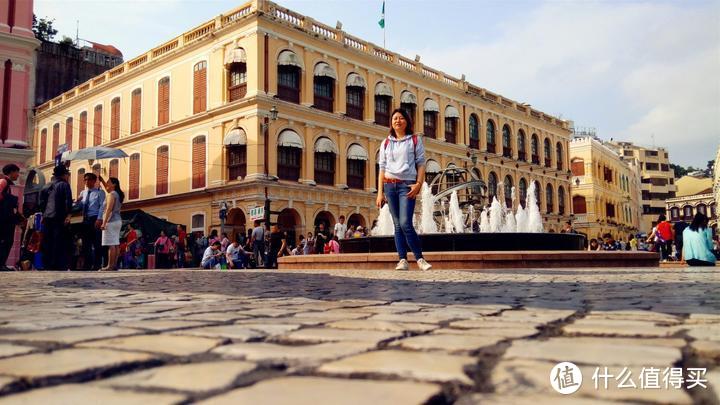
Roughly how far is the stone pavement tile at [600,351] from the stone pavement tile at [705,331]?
0.42 ft

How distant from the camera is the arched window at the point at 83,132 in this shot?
33.0m

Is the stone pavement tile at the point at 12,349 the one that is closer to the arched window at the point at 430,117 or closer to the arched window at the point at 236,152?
the arched window at the point at 236,152

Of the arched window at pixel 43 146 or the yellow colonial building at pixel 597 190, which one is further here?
the yellow colonial building at pixel 597 190

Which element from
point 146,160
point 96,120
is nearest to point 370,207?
point 146,160

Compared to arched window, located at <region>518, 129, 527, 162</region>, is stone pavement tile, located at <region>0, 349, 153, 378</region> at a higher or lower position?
lower

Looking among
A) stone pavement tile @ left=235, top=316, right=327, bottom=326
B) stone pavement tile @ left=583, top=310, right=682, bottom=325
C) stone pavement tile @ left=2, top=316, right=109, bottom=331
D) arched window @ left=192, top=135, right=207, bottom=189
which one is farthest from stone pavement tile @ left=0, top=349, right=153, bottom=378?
arched window @ left=192, top=135, right=207, bottom=189

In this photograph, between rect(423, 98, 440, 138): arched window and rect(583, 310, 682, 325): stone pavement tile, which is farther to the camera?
rect(423, 98, 440, 138): arched window

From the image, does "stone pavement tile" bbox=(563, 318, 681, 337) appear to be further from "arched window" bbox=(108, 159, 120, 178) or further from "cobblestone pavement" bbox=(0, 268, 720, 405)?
"arched window" bbox=(108, 159, 120, 178)

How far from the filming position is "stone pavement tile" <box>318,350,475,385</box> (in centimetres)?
136

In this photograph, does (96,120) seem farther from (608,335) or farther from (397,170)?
(608,335)

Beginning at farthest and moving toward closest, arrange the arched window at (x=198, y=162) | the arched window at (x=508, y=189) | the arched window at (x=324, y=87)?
1. the arched window at (x=508, y=189)
2. the arched window at (x=324, y=87)
3. the arched window at (x=198, y=162)

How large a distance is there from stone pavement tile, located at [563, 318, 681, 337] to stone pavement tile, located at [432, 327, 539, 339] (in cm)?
14

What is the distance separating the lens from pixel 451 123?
35531mm

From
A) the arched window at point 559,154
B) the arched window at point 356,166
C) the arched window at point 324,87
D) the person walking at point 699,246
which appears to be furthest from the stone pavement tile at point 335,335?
the arched window at point 559,154
